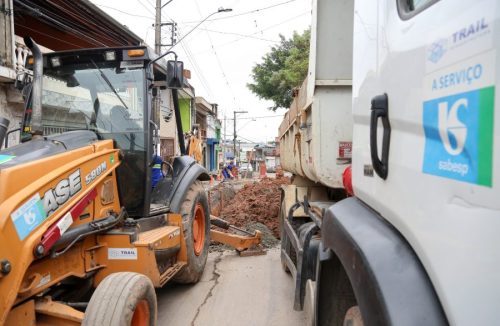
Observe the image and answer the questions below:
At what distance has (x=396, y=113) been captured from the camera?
4.94 ft

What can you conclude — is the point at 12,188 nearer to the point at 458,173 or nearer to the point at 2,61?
the point at 458,173

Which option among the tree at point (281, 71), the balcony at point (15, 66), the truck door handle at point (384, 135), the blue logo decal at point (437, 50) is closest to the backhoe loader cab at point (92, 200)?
the truck door handle at point (384, 135)

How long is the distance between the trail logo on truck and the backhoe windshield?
11.1ft

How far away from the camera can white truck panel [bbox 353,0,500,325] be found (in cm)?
99

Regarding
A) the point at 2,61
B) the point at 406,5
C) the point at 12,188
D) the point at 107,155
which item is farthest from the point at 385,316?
the point at 2,61

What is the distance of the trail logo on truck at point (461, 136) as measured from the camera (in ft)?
3.27

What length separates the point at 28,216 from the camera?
2.62 m

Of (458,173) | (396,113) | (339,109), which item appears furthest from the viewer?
(339,109)

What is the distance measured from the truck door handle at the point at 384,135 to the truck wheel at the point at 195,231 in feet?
11.2

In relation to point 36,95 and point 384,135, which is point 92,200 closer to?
point 36,95

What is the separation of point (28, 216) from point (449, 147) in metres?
2.45

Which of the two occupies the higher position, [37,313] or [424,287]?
[424,287]

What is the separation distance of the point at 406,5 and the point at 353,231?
87 centimetres

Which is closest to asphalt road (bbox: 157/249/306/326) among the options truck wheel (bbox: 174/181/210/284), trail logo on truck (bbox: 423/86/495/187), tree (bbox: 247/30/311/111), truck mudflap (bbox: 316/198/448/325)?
truck wheel (bbox: 174/181/210/284)
